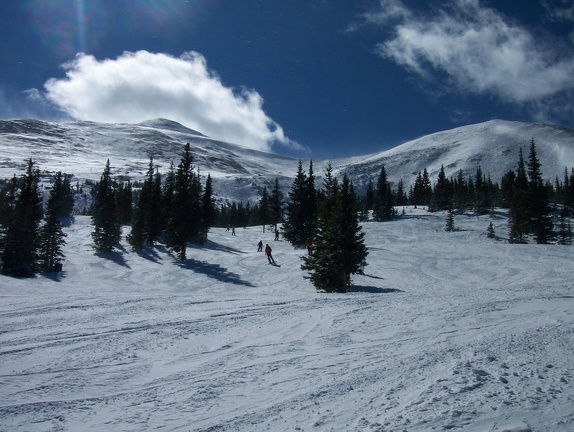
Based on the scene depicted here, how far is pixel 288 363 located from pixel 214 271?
898 inches

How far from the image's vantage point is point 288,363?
6.27 meters

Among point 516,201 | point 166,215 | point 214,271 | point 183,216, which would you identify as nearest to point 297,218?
point 183,216

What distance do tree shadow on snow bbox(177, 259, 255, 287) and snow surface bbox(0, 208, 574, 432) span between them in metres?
12.5

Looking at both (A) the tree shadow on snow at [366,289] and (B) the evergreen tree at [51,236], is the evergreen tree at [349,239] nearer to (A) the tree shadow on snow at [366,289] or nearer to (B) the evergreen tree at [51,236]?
(A) the tree shadow on snow at [366,289]

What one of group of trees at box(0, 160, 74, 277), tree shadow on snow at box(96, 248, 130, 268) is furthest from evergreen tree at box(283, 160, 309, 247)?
group of trees at box(0, 160, 74, 277)

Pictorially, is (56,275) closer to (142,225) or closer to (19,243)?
(19,243)

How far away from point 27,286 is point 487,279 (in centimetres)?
2600

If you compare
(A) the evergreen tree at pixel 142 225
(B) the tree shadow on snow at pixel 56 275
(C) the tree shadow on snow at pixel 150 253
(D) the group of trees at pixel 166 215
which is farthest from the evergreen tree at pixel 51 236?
(A) the evergreen tree at pixel 142 225

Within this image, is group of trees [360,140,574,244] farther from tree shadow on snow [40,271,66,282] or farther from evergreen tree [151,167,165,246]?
tree shadow on snow [40,271,66,282]

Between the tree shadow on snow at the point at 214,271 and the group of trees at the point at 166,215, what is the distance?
2.28 meters

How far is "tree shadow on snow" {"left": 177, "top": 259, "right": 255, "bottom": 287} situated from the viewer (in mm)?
25208

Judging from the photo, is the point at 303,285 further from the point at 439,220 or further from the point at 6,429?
the point at 439,220

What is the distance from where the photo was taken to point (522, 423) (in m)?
4.03

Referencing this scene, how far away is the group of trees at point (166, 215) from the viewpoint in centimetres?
3275
